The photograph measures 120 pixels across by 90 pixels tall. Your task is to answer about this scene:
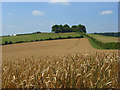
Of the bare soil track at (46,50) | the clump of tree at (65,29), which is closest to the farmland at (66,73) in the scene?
the bare soil track at (46,50)

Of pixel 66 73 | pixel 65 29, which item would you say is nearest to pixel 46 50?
pixel 66 73

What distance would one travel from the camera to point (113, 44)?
65.8 feet

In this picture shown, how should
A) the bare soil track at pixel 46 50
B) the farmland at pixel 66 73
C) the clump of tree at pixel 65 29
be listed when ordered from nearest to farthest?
the farmland at pixel 66 73 → the bare soil track at pixel 46 50 → the clump of tree at pixel 65 29

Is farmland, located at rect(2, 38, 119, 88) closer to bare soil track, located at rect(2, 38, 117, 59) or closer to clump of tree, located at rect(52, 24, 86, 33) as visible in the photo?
bare soil track, located at rect(2, 38, 117, 59)

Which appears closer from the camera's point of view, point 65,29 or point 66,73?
point 66,73

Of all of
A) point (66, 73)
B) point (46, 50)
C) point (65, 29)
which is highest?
point (65, 29)

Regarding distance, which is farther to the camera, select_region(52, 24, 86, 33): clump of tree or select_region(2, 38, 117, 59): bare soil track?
select_region(52, 24, 86, 33): clump of tree

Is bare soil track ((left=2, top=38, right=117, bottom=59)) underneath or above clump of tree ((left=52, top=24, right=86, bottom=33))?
underneath

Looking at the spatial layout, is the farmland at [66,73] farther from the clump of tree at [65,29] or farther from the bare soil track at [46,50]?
the clump of tree at [65,29]

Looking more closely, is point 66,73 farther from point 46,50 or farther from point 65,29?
point 65,29

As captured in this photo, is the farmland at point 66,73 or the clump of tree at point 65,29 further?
the clump of tree at point 65,29

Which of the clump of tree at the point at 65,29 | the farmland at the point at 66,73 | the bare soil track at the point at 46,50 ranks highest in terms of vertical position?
the clump of tree at the point at 65,29

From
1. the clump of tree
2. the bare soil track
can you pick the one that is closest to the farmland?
the bare soil track

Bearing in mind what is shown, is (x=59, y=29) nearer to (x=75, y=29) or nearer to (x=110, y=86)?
(x=75, y=29)
